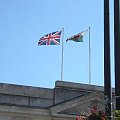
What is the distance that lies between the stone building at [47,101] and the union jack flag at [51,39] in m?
3.21

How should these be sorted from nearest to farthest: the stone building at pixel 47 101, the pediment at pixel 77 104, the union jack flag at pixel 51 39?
1. the stone building at pixel 47 101
2. the pediment at pixel 77 104
3. the union jack flag at pixel 51 39

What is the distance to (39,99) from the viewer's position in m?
36.6

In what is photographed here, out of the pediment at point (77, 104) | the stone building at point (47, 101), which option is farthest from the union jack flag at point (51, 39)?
the pediment at point (77, 104)

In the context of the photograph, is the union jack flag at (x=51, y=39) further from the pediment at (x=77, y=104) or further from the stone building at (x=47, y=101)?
the pediment at (x=77, y=104)

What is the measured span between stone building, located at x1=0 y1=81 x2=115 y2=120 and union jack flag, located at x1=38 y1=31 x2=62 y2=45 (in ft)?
10.5

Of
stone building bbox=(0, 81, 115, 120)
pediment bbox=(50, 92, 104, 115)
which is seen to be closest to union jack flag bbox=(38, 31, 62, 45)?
stone building bbox=(0, 81, 115, 120)

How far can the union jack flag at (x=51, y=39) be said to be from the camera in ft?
123

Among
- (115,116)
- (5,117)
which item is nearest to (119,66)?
(115,116)

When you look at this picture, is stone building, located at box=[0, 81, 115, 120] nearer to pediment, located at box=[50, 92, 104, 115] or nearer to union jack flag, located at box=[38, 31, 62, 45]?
pediment, located at box=[50, 92, 104, 115]

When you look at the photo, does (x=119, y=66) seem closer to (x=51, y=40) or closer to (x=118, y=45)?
(x=118, y=45)

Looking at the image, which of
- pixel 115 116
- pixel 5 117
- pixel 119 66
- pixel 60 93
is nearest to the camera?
pixel 115 116

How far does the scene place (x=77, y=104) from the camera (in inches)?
1428

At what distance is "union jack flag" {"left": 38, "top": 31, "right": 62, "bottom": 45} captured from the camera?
1474 inches

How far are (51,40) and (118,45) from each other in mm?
24734
